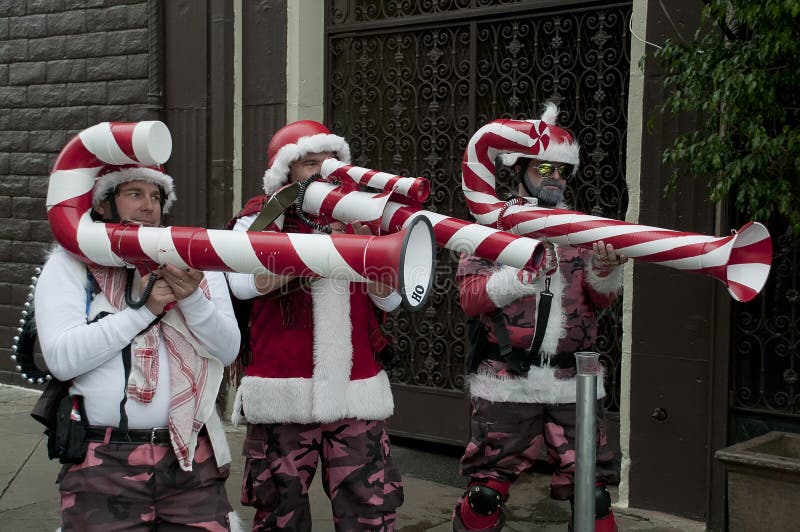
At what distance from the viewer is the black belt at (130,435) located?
3.08 metres

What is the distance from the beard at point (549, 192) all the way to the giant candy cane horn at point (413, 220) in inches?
35.3

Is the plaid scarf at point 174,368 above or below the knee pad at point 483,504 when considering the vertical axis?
above

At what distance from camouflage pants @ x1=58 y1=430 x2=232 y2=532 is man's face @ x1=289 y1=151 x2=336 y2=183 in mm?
1184

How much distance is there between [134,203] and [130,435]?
2.38ft

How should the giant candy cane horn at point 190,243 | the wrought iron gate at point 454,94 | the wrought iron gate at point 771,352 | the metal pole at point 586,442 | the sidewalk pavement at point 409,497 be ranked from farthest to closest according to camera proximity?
the wrought iron gate at point 454,94 < the sidewalk pavement at point 409,497 < the wrought iron gate at point 771,352 < the metal pole at point 586,442 < the giant candy cane horn at point 190,243

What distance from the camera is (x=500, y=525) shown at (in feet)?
13.9

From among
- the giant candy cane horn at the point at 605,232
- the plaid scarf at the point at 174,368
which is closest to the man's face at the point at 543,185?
the giant candy cane horn at the point at 605,232

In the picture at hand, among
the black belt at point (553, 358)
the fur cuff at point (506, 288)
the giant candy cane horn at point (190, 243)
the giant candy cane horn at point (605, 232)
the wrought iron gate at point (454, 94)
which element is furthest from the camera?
the wrought iron gate at point (454, 94)

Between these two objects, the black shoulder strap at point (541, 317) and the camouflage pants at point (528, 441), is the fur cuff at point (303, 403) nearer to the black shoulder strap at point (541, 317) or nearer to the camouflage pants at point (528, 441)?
the camouflage pants at point (528, 441)

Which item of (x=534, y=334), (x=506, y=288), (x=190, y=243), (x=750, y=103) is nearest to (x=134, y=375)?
(x=190, y=243)

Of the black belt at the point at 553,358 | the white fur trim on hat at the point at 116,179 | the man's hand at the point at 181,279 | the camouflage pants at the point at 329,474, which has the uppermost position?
the white fur trim on hat at the point at 116,179

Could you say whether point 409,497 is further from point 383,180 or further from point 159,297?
point 159,297

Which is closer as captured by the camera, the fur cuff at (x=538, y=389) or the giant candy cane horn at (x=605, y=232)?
the giant candy cane horn at (x=605, y=232)

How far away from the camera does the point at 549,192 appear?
13.3 feet
